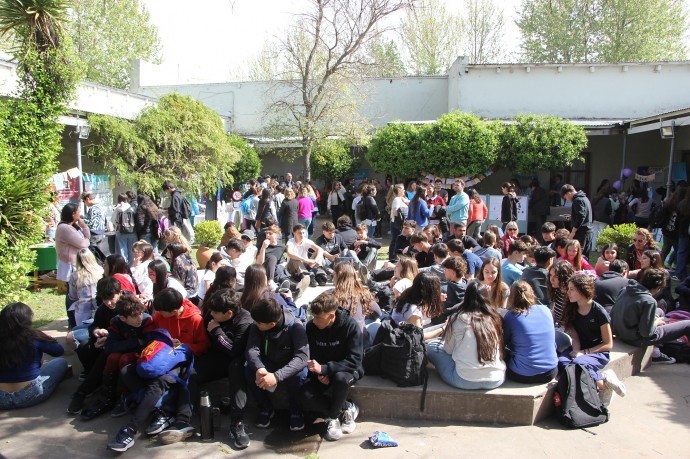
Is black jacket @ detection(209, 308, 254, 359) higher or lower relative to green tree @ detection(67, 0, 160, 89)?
lower

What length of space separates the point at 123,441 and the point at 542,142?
1224 centimetres

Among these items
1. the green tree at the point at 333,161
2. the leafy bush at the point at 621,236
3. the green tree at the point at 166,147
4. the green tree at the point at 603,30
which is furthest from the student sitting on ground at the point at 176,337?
the green tree at the point at 603,30

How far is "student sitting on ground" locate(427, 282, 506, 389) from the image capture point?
4.27 metres

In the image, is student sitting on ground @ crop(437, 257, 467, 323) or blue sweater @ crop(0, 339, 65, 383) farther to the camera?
student sitting on ground @ crop(437, 257, 467, 323)

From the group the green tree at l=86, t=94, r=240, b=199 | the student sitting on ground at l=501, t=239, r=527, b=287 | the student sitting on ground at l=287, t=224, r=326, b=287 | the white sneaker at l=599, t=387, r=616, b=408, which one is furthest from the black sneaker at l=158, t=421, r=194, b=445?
the green tree at l=86, t=94, r=240, b=199

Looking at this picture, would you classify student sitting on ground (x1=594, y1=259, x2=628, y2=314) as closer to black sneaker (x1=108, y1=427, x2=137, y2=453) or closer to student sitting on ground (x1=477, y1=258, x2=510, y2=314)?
student sitting on ground (x1=477, y1=258, x2=510, y2=314)

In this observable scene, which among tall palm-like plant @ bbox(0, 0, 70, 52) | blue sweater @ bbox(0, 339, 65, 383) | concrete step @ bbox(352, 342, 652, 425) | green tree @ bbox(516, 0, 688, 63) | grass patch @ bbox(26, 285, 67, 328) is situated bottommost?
grass patch @ bbox(26, 285, 67, 328)

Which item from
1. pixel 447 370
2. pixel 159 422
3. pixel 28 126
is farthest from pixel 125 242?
pixel 447 370

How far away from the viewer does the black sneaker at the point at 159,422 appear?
4.17m

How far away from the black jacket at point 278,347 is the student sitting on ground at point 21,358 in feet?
5.90

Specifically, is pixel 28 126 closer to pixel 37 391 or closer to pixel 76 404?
pixel 37 391

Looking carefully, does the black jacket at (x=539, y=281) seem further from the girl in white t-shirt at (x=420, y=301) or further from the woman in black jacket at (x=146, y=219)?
the woman in black jacket at (x=146, y=219)

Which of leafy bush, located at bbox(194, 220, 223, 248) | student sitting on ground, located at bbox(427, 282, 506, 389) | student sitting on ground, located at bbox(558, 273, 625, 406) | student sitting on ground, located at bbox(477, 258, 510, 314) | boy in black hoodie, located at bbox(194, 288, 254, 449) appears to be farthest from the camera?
leafy bush, located at bbox(194, 220, 223, 248)

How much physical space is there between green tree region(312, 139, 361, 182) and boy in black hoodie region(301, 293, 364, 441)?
1357 cm
